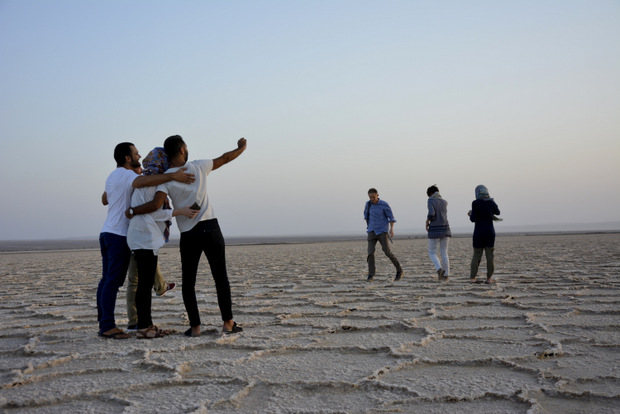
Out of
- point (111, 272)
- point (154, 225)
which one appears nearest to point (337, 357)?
point (154, 225)

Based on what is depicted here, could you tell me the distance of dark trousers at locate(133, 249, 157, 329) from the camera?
4.18 metres

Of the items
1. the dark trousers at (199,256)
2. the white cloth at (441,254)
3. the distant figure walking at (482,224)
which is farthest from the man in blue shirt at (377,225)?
the dark trousers at (199,256)

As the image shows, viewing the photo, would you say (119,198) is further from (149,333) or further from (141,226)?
(149,333)

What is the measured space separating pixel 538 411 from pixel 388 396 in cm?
67

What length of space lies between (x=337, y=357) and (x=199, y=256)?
50.9 inches

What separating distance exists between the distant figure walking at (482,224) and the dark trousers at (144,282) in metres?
5.13

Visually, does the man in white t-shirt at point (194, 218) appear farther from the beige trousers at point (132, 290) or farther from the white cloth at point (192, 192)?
the beige trousers at point (132, 290)

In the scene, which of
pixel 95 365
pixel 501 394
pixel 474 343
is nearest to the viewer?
pixel 501 394

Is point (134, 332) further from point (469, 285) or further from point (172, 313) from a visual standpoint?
point (469, 285)

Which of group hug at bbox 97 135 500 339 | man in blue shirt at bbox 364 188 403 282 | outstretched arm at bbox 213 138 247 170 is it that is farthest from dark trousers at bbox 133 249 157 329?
man in blue shirt at bbox 364 188 403 282

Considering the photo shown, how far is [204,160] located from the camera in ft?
13.8

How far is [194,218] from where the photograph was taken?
4145mm

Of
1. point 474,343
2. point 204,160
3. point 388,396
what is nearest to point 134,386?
point 388,396

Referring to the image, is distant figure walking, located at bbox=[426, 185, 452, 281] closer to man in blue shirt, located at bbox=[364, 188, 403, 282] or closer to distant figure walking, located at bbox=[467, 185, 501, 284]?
distant figure walking, located at bbox=[467, 185, 501, 284]
